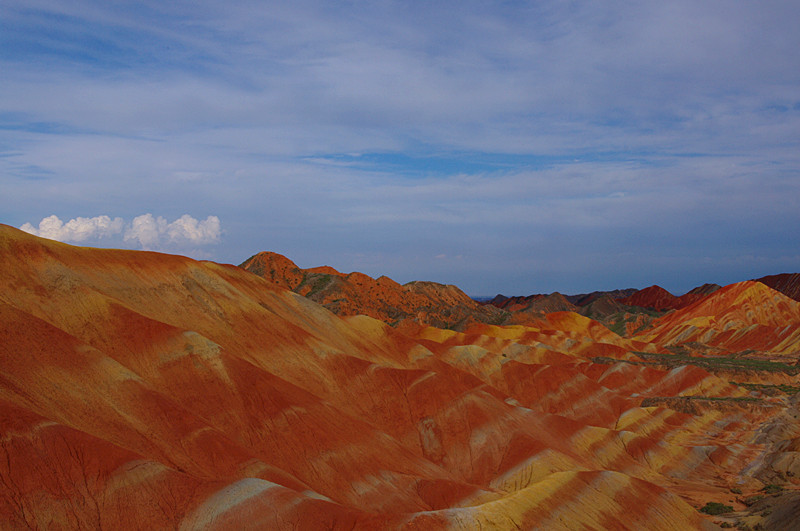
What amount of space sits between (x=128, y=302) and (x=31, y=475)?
28839 mm

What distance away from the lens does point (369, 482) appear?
45.8 metres

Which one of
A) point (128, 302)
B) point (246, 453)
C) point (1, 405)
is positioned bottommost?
point (246, 453)

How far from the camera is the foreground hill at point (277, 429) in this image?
30578 mm

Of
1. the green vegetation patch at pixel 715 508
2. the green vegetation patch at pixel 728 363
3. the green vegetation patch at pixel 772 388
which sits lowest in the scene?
the green vegetation patch at pixel 715 508

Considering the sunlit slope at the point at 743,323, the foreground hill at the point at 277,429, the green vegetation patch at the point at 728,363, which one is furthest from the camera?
the sunlit slope at the point at 743,323

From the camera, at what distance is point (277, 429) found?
4725 cm

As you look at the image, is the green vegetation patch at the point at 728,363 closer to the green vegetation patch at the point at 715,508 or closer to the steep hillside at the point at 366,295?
the steep hillside at the point at 366,295

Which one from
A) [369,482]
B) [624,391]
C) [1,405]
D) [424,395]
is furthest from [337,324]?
[1,405]

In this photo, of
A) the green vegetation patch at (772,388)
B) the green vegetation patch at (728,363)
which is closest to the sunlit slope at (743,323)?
the green vegetation patch at (728,363)

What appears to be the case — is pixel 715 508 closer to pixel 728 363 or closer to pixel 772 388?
pixel 772 388

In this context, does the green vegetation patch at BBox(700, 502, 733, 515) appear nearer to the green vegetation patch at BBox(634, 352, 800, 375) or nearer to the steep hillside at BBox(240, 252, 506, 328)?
the green vegetation patch at BBox(634, 352, 800, 375)

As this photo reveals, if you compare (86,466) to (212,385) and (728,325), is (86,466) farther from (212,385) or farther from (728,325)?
(728,325)

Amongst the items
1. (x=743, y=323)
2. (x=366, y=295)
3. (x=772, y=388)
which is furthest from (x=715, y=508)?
(x=743, y=323)

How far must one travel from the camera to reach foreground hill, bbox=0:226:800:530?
3058 cm
